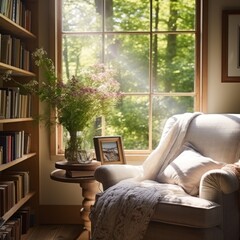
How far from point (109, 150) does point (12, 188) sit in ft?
2.55

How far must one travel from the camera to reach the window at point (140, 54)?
3656mm

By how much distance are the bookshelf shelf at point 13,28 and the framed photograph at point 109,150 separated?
1.03 meters

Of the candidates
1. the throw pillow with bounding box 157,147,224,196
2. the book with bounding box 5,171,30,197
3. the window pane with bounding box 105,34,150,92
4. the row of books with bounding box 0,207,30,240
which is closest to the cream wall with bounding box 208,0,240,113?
the window pane with bounding box 105,34,150,92

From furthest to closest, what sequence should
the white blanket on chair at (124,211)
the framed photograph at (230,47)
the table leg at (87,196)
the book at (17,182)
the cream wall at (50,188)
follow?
the cream wall at (50,188)
the framed photograph at (230,47)
the book at (17,182)
the table leg at (87,196)
the white blanket on chair at (124,211)

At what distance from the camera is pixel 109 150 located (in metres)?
3.18

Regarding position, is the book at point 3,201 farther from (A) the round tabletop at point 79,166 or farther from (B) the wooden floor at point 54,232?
(B) the wooden floor at point 54,232

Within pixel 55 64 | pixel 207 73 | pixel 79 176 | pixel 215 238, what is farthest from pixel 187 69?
pixel 215 238

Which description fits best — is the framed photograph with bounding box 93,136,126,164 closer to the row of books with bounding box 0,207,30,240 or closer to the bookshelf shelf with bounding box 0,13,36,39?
the row of books with bounding box 0,207,30,240

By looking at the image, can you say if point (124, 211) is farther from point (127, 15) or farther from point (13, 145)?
point (127, 15)

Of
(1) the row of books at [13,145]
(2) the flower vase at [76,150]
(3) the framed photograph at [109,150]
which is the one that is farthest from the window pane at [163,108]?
(1) the row of books at [13,145]

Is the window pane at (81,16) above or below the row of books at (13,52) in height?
above

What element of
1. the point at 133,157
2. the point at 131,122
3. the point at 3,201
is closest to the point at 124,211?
the point at 3,201

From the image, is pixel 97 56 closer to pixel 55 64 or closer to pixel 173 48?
pixel 55 64

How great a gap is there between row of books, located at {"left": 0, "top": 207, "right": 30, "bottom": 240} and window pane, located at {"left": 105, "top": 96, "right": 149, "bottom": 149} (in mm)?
1001
